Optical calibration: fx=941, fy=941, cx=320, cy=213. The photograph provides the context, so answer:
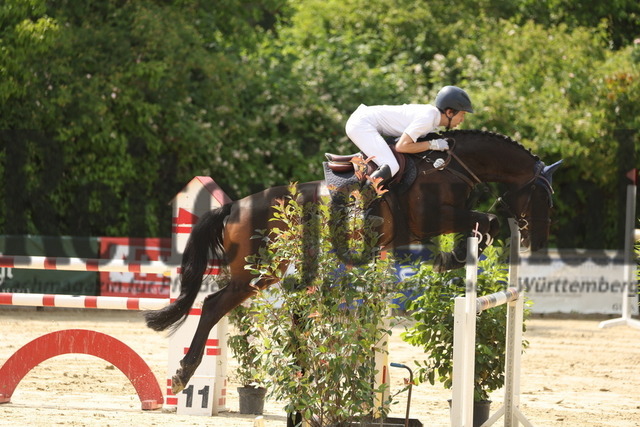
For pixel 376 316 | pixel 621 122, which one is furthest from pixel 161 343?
pixel 621 122

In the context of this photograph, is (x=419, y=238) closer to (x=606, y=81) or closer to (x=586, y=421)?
(x=586, y=421)

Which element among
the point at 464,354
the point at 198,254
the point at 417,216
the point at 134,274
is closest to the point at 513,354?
the point at 464,354

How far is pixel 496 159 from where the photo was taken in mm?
5844

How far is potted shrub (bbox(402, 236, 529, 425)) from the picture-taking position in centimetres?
503

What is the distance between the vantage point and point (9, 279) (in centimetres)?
1088

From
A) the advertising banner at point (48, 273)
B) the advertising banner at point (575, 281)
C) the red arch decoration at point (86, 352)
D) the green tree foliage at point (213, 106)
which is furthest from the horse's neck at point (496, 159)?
the green tree foliage at point (213, 106)

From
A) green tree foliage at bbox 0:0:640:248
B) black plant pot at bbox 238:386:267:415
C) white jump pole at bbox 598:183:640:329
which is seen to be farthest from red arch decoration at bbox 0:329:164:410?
green tree foliage at bbox 0:0:640:248

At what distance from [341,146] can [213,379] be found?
310 inches

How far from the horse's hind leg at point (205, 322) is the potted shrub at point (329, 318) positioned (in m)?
1.18

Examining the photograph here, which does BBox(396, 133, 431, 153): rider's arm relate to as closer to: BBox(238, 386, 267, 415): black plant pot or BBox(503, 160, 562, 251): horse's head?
BBox(503, 160, 562, 251): horse's head

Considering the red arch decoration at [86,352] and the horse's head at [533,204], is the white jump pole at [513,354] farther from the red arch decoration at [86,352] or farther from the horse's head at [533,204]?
the red arch decoration at [86,352]

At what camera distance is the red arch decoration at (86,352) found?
18.3 feet

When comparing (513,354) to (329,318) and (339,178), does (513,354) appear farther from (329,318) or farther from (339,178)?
(339,178)

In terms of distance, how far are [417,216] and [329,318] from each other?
5.71ft
